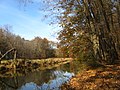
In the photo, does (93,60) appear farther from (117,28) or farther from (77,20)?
(117,28)

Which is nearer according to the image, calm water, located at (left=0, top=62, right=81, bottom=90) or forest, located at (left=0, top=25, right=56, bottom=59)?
calm water, located at (left=0, top=62, right=81, bottom=90)

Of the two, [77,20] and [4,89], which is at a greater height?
[77,20]

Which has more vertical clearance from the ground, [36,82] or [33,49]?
[33,49]

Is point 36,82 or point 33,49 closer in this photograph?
point 36,82

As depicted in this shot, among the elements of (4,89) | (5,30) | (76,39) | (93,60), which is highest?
(5,30)

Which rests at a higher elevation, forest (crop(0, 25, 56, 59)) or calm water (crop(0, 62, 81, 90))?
forest (crop(0, 25, 56, 59))

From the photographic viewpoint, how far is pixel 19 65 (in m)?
39.6

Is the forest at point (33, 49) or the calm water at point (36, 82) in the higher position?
the forest at point (33, 49)

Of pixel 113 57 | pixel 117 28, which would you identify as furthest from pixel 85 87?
pixel 117 28

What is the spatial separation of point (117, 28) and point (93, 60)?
400 inches

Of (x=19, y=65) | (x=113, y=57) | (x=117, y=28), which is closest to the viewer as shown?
(x=113, y=57)

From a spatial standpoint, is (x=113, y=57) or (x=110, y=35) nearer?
(x=113, y=57)

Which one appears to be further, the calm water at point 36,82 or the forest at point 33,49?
the forest at point 33,49

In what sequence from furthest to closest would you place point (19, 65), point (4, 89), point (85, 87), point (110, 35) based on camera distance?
1. point (19, 65)
2. point (110, 35)
3. point (4, 89)
4. point (85, 87)
